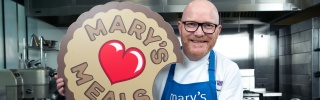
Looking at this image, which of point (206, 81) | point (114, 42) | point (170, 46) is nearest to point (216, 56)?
point (206, 81)

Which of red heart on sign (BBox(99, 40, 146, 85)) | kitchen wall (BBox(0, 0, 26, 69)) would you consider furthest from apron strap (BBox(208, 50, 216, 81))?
kitchen wall (BBox(0, 0, 26, 69))

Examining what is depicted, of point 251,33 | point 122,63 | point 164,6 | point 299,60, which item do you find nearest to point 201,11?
point 122,63

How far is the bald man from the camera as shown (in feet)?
3.99

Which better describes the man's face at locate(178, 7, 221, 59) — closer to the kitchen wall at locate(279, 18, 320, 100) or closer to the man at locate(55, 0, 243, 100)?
the man at locate(55, 0, 243, 100)

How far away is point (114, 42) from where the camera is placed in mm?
1233

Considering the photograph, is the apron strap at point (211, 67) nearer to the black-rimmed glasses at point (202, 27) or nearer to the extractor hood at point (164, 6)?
the black-rimmed glasses at point (202, 27)

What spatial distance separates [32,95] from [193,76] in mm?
1484

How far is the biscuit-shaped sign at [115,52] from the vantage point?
122 centimetres

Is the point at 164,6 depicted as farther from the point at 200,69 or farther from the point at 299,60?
the point at 200,69

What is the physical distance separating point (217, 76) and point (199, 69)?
0.30ft

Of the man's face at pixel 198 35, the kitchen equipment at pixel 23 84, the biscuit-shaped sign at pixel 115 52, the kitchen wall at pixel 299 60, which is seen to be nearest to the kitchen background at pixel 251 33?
the kitchen wall at pixel 299 60

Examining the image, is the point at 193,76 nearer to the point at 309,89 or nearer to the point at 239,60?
the point at 309,89

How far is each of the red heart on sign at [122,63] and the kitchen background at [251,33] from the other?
6.28 feet

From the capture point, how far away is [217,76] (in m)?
1.36
